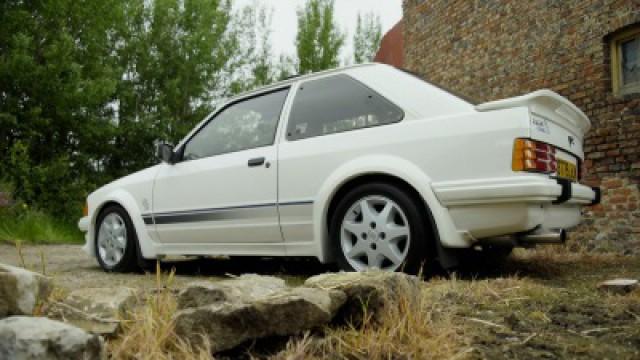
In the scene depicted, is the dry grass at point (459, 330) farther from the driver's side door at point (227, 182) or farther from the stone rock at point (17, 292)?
the driver's side door at point (227, 182)

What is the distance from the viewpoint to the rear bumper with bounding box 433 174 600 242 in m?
3.37

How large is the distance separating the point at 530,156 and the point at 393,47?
1415 centimetres

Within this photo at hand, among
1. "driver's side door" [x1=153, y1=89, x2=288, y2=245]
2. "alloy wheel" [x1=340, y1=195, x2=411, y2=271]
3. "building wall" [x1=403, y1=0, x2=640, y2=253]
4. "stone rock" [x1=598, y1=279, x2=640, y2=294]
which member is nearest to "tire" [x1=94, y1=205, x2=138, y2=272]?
"driver's side door" [x1=153, y1=89, x2=288, y2=245]

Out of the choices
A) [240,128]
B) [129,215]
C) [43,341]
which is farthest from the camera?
[129,215]

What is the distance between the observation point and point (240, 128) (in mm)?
4914

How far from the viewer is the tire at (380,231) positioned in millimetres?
3633

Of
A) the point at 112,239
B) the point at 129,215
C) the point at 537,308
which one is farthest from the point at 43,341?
the point at 112,239

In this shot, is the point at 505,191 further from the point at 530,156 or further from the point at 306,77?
the point at 306,77

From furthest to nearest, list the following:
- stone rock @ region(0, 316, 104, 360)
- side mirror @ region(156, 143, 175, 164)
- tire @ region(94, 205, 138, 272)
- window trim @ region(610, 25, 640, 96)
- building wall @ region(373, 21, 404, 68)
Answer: building wall @ region(373, 21, 404, 68), window trim @ region(610, 25, 640, 96), tire @ region(94, 205, 138, 272), side mirror @ region(156, 143, 175, 164), stone rock @ region(0, 316, 104, 360)

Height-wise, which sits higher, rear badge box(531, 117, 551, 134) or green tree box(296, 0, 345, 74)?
green tree box(296, 0, 345, 74)

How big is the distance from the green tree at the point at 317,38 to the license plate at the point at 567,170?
18692mm

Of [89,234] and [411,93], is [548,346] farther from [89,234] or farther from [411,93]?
[89,234]

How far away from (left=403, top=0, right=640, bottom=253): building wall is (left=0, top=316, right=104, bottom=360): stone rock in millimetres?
6144

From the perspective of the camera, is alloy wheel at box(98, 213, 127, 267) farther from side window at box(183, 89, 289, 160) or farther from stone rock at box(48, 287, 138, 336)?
stone rock at box(48, 287, 138, 336)
